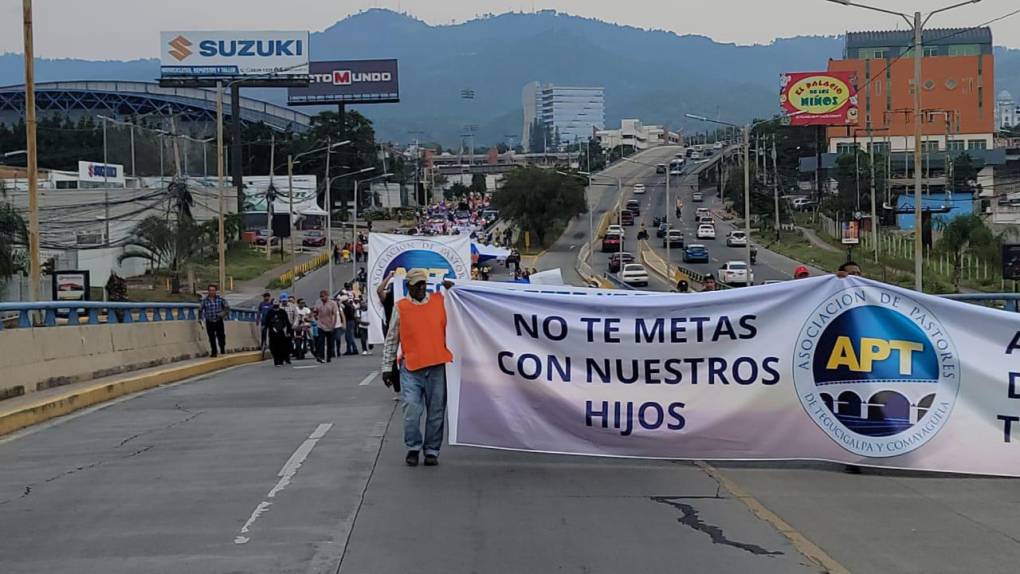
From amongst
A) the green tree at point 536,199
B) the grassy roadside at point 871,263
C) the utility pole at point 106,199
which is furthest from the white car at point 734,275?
the green tree at point 536,199

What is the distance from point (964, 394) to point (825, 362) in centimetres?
116

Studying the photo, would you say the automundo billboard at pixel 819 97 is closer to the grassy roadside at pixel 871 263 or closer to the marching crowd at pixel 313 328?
the grassy roadside at pixel 871 263

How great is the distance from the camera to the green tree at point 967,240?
216ft

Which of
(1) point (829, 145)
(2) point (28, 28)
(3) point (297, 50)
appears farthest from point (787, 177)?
(2) point (28, 28)

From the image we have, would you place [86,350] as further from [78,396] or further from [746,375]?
[746,375]

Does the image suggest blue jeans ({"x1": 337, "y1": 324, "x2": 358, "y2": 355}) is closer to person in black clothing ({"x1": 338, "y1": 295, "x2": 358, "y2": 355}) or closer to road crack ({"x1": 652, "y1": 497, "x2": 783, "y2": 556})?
person in black clothing ({"x1": 338, "y1": 295, "x2": 358, "y2": 355})

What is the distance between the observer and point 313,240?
331 feet

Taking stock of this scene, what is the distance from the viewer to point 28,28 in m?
23.4

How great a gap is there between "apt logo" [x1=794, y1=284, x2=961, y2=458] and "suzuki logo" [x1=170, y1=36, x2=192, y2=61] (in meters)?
104

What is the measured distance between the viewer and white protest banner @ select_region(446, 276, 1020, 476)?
10516 millimetres

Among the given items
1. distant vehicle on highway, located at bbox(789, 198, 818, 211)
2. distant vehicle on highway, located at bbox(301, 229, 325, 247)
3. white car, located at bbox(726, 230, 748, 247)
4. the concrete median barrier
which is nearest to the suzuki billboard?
distant vehicle on highway, located at bbox(301, 229, 325, 247)

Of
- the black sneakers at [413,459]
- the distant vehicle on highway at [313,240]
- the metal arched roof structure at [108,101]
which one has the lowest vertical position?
the black sneakers at [413,459]

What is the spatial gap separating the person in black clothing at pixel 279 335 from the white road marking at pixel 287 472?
1319 centimetres

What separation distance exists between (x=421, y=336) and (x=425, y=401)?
0.61m
